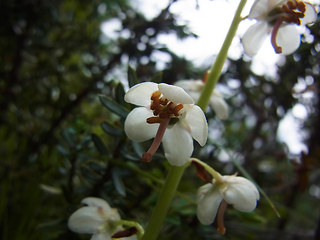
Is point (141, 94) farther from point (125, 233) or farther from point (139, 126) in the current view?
point (125, 233)

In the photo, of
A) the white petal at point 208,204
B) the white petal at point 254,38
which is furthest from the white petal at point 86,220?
the white petal at point 254,38

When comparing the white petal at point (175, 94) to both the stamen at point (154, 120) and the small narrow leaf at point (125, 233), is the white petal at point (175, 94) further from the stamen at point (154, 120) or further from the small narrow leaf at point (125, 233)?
the small narrow leaf at point (125, 233)

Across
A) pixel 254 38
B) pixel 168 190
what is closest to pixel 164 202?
pixel 168 190

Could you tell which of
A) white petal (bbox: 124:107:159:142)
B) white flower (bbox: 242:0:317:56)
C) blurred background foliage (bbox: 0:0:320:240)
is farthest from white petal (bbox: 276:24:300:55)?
white petal (bbox: 124:107:159:142)

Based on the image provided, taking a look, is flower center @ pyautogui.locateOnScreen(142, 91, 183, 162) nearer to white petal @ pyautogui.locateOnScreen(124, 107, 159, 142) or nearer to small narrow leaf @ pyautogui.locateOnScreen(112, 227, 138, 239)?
white petal @ pyautogui.locateOnScreen(124, 107, 159, 142)

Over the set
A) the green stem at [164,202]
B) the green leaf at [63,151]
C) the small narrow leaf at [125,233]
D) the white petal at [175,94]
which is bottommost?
the small narrow leaf at [125,233]
